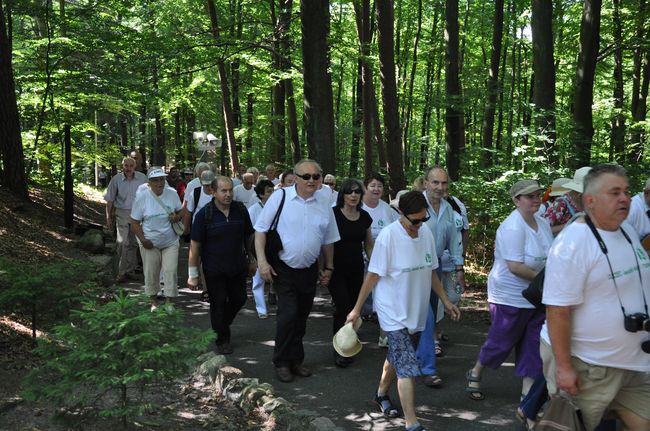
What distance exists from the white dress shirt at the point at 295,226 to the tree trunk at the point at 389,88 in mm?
6708

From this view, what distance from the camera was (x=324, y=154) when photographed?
11.5 metres

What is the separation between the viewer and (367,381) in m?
6.15

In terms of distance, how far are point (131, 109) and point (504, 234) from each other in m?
12.6

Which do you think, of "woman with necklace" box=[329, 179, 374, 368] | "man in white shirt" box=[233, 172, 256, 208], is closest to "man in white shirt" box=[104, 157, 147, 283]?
"man in white shirt" box=[233, 172, 256, 208]

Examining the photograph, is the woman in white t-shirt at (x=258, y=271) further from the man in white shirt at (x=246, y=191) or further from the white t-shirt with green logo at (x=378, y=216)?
the white t-shirt with green logo at (x=378, y=216)

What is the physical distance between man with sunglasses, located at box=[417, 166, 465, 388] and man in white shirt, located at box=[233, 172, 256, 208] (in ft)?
14.4

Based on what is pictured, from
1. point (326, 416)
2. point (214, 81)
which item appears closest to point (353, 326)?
point (326, 416)

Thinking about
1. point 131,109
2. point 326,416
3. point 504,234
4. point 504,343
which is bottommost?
point 326,416

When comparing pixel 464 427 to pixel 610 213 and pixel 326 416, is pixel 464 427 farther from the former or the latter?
pixel 610 213

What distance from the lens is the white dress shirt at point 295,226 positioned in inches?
237

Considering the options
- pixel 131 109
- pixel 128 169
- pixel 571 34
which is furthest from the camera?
pixel 571 34

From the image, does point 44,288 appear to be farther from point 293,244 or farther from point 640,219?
point 640,219

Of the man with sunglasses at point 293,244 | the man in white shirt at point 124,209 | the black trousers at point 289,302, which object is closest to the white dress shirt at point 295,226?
the man with sunglasses at point 293,244

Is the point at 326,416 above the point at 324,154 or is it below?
below
